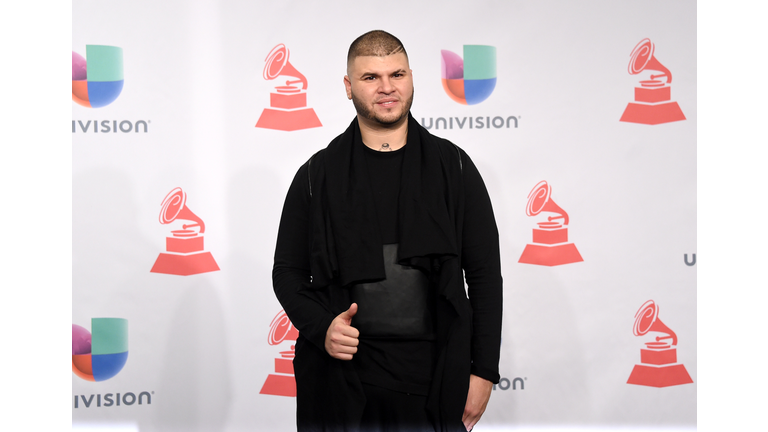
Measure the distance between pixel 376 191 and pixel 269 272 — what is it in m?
1.30

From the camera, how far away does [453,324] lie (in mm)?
1444

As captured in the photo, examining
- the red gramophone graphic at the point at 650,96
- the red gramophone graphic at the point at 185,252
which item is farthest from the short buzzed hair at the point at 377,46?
the red gramophone graphic at the point at 650,96

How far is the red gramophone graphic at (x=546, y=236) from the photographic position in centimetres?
260

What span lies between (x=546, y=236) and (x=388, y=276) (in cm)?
141

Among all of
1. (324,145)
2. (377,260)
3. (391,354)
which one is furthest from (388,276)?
(324,145)

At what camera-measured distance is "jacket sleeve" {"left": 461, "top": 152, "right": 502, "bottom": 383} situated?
4.84ft

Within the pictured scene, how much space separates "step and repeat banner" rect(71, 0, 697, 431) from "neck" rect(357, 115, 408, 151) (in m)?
1.06

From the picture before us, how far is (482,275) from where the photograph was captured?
1519 mm

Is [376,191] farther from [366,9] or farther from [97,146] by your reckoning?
[97,146]

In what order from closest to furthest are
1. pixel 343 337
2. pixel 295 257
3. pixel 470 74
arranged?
1. pixel 343 337
2. pixel 295 257
3. pixel 470 74

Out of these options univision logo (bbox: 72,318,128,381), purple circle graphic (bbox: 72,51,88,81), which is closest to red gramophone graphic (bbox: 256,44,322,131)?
purple circle graphic (bbox: 72,51,88,81)

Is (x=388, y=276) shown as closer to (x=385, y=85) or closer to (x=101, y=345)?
(x=385, y=85)

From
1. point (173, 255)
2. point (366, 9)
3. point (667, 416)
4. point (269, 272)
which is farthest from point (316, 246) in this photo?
point (667, 416)

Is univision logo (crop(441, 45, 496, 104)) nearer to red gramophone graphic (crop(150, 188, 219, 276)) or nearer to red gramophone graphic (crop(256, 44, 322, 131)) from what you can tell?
red gramophone graphic (crop(256, 44, 322, 131))
